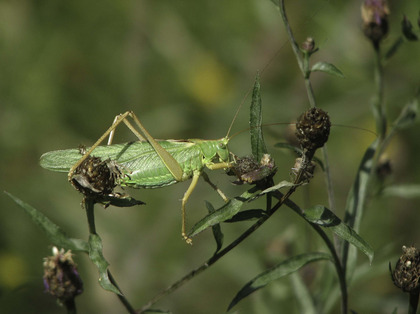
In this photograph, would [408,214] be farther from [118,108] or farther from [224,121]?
[118,108]

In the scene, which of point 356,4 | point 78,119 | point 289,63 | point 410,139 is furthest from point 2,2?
point 410,139

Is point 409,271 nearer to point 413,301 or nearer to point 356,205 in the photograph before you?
point 413,301

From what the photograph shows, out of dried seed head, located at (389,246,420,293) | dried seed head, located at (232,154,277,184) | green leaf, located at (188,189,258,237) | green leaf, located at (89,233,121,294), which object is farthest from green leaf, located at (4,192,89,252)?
dried seed head, located at (389,246,420,293)

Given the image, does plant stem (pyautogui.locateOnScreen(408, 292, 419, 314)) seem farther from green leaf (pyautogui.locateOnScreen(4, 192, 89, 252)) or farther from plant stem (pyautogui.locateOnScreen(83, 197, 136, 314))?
green leaf (pyautogui.locateOnScreen(4, 192, 89, 252))

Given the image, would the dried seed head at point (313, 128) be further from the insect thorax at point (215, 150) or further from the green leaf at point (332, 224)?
the insect thorax at point (215, 150)

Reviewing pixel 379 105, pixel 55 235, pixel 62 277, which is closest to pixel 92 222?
pixel 55 235

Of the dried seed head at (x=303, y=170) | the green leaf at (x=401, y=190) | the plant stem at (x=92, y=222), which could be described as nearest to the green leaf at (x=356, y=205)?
the green leaf at (x=401, y=190)
